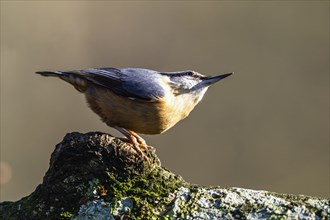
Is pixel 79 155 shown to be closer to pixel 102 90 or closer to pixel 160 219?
pixel 160 219

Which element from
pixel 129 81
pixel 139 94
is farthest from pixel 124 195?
pixel 129 81

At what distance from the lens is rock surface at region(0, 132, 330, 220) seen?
6.49ft

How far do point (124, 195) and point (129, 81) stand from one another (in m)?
1.48

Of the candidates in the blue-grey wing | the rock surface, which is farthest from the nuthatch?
the rock surface

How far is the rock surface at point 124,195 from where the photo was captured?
1.98m

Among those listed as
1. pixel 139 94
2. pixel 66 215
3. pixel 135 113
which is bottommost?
pixel 66 215

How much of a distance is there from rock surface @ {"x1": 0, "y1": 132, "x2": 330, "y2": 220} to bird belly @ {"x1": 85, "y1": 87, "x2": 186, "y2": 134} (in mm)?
971

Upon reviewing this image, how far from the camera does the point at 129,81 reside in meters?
3.47

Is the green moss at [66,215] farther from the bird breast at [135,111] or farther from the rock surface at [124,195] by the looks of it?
the bird breast at [135,111]

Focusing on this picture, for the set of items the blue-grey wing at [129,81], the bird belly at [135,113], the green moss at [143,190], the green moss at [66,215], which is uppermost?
the blue-grey wing at [129,81]

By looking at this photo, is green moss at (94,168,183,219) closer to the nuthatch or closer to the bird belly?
the nuthatch

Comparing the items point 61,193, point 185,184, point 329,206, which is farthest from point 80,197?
point 329,206

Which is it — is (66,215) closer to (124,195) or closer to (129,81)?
(124,195)

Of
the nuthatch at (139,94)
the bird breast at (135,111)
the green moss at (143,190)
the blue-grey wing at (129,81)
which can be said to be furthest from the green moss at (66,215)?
the blue-grey wing at (129,81)
